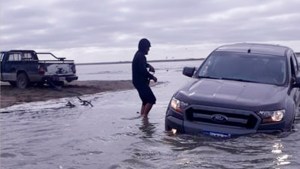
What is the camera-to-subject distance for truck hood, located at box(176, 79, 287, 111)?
7.08 m

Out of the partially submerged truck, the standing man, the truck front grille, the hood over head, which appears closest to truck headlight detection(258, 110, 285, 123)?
the truck front grille

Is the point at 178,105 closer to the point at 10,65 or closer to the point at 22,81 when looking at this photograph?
the point at 22,81

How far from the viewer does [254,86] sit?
771cm

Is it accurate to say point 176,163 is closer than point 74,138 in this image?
Yes

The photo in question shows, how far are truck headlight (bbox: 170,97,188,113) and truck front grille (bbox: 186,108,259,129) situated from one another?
119 mm

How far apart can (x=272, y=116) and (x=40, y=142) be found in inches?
151

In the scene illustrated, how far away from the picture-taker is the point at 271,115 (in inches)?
279

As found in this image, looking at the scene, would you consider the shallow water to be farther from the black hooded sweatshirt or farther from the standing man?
the black hooded sweatshirt

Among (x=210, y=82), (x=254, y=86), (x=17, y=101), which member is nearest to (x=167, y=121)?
(x=210, y=82)

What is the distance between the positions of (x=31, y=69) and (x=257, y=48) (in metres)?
15.2

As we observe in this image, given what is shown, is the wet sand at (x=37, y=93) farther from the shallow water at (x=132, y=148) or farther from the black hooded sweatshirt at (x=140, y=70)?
the shallow water at (x=132, y=148)

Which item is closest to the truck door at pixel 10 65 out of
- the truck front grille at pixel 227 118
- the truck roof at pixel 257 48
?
the truck roof at pixel 257 48

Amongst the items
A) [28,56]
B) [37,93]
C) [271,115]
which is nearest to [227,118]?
[271,115]

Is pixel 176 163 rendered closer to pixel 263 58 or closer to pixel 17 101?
pixel 263 58
